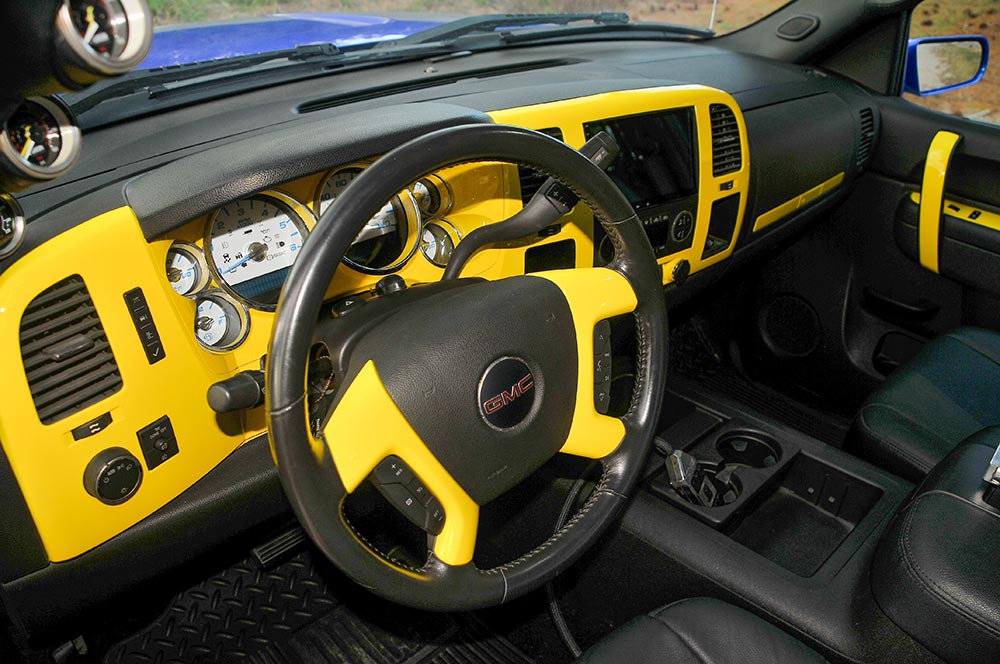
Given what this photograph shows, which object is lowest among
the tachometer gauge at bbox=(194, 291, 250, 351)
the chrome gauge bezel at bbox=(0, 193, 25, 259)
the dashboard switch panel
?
the dashboard switch panel

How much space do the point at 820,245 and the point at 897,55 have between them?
616mm

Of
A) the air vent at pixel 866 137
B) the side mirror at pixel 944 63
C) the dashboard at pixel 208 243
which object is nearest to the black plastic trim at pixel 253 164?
the dashboard at pixel 208 243

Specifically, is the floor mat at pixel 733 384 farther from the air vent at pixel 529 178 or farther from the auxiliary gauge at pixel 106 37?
the auxiliary gauge at pixel 106 37

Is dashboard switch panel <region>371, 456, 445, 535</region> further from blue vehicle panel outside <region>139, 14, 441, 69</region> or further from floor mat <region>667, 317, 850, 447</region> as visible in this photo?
floor mat <region>667, 317, 850, 447</region>

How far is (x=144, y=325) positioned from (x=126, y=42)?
0.46 m

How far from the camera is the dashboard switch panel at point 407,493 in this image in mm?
944

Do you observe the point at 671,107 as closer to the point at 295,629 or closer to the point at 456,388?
the point at 456,388

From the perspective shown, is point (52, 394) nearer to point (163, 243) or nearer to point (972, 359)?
point (163, 243)

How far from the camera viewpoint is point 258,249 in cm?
119

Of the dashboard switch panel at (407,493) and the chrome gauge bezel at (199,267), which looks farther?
the chrome gauge bezel at (199,267)

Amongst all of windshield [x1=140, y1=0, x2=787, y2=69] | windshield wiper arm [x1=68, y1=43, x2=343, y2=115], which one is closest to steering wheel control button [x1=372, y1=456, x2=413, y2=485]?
windshield wiper arm [x1=68, y1=43, x2=343, y2=115]

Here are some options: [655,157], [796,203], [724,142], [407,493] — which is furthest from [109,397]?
[796,203]

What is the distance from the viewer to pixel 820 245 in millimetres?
2604

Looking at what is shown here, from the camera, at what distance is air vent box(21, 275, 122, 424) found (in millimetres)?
956
